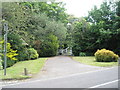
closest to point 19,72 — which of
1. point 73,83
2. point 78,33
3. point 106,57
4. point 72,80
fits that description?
point 72,80

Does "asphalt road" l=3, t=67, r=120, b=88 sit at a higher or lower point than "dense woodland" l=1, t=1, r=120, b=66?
lower

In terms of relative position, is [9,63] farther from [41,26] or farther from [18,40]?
[41,26]

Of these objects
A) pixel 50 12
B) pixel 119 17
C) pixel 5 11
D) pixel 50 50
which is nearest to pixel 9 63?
pixel 5 11

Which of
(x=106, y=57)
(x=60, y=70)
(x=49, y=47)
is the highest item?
(x=49, y=47)

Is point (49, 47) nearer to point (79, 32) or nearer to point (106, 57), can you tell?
point (79, 32)

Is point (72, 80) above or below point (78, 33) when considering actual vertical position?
below

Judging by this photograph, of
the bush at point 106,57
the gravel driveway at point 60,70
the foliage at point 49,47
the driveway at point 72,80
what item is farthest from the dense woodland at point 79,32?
the driveway at point 72,80

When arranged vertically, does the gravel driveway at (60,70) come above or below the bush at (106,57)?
below

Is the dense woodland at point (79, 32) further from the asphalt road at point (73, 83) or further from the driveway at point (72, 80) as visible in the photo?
the asphalt road at point (73, 83)

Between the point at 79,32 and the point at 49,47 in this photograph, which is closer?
the point at 49,47

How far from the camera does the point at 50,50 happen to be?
1880cm

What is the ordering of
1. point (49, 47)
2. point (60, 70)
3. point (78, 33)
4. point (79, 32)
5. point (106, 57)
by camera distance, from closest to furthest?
point (60, 70) → point (106, 57) → point (49, 47) → point (78, 33) → point (79, 32)

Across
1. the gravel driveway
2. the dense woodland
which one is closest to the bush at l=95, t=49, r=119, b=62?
the gravel driveway

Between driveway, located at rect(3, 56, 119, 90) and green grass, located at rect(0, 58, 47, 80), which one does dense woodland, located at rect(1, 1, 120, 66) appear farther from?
driveway, located at rect(3, 56, 119, 90)
